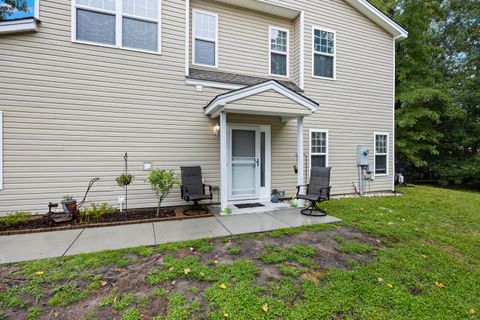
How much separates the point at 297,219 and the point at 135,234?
3.46 meters

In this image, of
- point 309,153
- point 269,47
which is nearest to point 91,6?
point 269,47

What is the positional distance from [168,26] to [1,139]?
466 centimetres

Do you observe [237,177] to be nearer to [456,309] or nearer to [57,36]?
[456,309]

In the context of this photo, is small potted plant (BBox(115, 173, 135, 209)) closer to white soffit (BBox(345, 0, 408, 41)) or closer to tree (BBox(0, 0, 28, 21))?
tree (BBox(0, 0, 28, 21))

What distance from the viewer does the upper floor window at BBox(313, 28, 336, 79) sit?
25.8ft

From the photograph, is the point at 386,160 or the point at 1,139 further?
the point at 386,160

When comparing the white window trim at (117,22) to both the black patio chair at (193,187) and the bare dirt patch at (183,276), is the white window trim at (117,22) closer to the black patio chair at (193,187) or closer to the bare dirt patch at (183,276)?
the black patio chair at (193,187)

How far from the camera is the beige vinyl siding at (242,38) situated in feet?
22.7

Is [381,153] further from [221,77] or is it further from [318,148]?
[221,77]

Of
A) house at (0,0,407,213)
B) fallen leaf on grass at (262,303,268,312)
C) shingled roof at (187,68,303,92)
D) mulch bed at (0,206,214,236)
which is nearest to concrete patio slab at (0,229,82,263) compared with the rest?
mulch bed at (0,206,214,236)

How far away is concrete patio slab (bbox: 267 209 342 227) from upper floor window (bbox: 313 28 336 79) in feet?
16.4

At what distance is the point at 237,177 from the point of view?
6.72 meters

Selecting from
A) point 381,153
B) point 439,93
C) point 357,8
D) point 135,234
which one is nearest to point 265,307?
point 135,234

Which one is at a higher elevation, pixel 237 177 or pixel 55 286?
pixel 237 177
